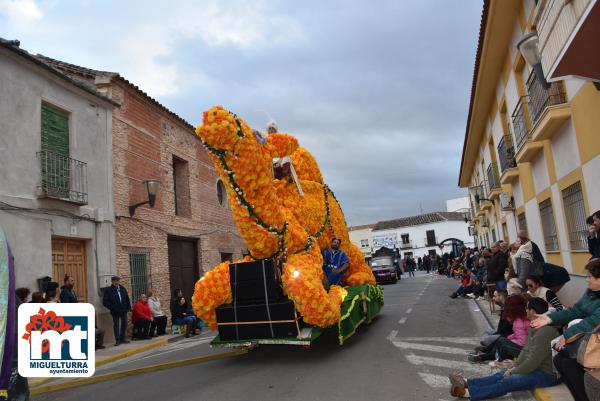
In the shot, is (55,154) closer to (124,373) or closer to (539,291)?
(124,373)

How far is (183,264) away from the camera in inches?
620

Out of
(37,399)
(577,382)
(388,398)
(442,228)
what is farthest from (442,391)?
(442,228)

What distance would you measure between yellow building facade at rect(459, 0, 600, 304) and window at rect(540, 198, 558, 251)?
0.02 m

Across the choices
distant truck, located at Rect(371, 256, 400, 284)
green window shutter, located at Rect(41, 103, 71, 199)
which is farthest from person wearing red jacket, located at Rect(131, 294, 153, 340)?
distant truck, located at Rect(371, 256, 400, 284)

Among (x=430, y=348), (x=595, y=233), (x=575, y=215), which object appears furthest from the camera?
(x=575, y=215)

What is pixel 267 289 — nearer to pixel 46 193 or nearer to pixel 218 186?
pixel 46 193

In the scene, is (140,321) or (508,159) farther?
(508,159)

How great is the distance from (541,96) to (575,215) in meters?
2.26

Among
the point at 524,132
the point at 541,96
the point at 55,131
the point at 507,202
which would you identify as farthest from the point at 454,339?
the point at 55,131

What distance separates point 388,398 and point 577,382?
1780 mm

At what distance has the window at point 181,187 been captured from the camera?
1612 centimetres

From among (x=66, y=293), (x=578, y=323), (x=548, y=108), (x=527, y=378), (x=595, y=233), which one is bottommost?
(x=527, y=378)

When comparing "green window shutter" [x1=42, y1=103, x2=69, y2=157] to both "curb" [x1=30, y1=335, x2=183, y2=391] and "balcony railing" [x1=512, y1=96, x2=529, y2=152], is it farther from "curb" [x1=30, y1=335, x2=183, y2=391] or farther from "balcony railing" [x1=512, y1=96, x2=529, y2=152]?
"balcony railing" [x1=512, y1=96, x2=529, y2=152]

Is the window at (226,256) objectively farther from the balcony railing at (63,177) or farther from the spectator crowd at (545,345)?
the spectator crowd at (545,345)
